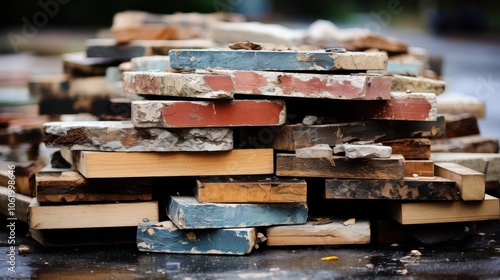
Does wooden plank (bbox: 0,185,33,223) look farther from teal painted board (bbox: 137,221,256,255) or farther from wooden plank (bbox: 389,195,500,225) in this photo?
wooden plank (bbox: 389,195,500,225)

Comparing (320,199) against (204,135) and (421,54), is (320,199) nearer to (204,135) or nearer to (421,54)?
(204,135)

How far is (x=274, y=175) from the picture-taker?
14.8ft

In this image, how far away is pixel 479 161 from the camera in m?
5.33

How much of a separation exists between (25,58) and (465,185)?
1474 centimetres

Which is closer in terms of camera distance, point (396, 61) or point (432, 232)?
point (432, 232)

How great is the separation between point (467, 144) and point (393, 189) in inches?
64.4

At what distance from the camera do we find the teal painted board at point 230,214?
423cm

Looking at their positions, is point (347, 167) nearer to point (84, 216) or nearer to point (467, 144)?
point (84, 216)

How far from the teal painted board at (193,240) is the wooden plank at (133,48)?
2513 mm

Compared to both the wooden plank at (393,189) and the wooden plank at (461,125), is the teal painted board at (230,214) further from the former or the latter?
the wooden plank at (461,125)

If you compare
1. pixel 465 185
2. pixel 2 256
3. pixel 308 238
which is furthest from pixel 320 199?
pixel 2 256

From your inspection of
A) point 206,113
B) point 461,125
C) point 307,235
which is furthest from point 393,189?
point 461,125

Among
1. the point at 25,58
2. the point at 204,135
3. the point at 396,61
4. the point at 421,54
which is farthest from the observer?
the point at 25,58

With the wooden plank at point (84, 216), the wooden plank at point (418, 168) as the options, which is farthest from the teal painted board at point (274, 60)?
the wooden plank at point (84, 216)
